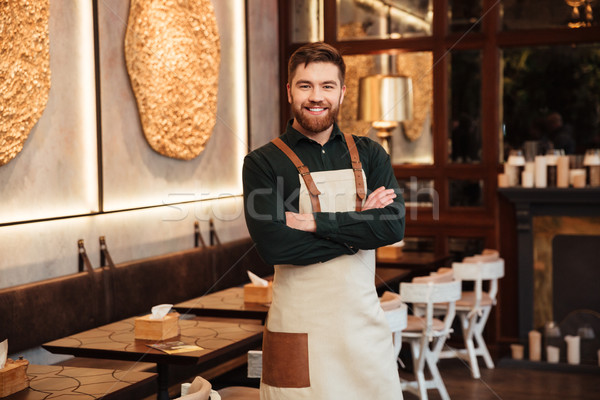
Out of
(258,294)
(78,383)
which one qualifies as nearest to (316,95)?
(78,383)

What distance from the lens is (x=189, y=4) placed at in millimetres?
5586

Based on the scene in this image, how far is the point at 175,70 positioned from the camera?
5.45 metres

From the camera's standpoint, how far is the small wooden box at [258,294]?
13.7 ft

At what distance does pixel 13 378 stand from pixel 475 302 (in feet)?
12.3

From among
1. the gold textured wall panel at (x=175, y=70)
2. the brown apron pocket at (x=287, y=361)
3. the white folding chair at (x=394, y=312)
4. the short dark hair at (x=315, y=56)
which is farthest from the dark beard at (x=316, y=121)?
the gold textured wall panel at (x=175, y=70)

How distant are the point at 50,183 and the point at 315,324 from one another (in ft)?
8.68

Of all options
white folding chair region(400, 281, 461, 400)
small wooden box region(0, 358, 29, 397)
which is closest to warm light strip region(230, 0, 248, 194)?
white folding chair region(400, 281, 461, 400)

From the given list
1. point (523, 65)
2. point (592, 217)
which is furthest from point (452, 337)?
point (523, 65)

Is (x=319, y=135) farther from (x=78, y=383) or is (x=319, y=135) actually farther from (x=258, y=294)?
(x=258, y=294)

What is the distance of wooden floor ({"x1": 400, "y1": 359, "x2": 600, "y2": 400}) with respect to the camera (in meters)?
5.06

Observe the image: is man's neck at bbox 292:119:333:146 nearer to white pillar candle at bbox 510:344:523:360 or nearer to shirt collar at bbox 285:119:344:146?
shirt collar at bbox 285:119:344:146

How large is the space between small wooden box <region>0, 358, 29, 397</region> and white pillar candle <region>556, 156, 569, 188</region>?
452 centimetres

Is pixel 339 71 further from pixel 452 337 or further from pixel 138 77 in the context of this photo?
pixel 452 337

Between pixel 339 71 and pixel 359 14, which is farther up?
pixel 359 14
